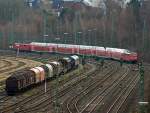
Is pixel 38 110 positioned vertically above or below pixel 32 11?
below

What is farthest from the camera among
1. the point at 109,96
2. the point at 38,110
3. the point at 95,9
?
the point at 95,9

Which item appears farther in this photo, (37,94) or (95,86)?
(95,86)

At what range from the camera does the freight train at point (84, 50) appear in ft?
331

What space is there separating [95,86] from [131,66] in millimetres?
31628

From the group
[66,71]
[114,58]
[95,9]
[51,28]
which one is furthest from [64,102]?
[95,9]

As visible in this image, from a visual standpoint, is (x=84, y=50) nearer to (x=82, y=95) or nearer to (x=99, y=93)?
(x=99, y=93)

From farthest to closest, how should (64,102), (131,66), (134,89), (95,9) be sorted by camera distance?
(95,9) → (131,66) → (134,89) → (64,102)

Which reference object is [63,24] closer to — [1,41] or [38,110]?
[1,41]

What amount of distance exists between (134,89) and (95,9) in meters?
98.5

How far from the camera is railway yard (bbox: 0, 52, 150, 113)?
1874 inches

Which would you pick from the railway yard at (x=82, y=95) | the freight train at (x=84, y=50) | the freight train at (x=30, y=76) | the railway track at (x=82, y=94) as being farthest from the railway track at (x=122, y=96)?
the freight train at (x=84, y=50)

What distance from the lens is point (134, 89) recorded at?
6250 cm

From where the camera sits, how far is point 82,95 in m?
57.5

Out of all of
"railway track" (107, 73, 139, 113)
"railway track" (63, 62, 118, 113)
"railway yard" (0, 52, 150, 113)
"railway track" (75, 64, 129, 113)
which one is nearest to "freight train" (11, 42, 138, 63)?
"railway yard" (0, 52, 150, 113)
